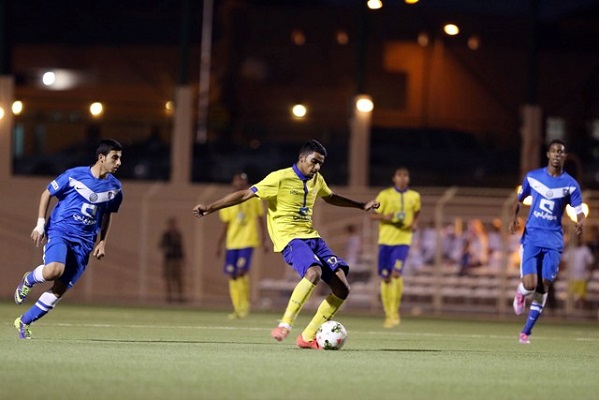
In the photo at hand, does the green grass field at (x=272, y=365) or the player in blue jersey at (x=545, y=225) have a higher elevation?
the player in blue jersey at (x=545, y=225)

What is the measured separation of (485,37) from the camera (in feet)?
153

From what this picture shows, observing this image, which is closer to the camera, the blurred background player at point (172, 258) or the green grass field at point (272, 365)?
the green grass field at point (272, 365)

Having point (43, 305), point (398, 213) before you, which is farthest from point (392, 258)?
point (43, 305)

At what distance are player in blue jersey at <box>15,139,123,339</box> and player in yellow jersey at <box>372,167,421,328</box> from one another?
6.76 meters

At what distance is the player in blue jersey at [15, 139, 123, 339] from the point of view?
14172 millimetres

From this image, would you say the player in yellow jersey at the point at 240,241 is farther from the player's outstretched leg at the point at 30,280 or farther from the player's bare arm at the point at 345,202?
the player's outstretched leg at the point at 30,280

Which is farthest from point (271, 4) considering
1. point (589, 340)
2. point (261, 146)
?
point (589, 340)

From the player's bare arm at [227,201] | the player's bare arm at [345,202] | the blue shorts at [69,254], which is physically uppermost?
the player's bare arm at [345,202]

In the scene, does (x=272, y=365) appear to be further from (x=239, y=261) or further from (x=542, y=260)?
(x=239, y=261)

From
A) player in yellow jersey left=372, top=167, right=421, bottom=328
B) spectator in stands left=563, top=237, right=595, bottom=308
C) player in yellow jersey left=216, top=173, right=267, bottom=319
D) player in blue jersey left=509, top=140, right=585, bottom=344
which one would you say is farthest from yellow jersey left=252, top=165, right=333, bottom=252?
spectator in stands left=563, top=237, right=595, bottom=308

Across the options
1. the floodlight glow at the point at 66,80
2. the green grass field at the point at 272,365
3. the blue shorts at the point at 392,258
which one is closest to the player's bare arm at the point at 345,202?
the green grass field at the point at 272,365

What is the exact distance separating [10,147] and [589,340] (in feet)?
66.9

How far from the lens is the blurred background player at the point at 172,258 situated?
3216 centimetres

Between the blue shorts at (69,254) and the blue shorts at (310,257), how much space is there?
2.09 m
